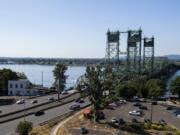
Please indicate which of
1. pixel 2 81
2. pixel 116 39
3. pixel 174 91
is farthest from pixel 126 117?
pixel 116 39

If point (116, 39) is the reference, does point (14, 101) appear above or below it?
below

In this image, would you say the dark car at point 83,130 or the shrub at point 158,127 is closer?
A: the dark car at point 83,130

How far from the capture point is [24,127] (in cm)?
3612

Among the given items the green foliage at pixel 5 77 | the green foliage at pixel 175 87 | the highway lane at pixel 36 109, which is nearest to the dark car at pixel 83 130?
the highway lane at pixel 36 109

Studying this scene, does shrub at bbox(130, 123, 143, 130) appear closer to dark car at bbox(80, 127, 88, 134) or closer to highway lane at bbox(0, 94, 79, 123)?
dark car at bbox(80, 127, 88, 134)

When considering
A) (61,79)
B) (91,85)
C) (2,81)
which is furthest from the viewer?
(2,81)

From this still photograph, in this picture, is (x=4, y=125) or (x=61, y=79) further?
(x=61, y=79)

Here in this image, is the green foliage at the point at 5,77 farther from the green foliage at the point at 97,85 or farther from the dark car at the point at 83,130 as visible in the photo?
the dark car at the point at 83,130

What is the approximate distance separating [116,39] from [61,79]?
31.7m

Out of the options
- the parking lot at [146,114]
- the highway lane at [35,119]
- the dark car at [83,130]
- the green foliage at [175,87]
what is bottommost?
the parking lot at [146,114]

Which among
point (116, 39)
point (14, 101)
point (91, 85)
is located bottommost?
point (14, 101)

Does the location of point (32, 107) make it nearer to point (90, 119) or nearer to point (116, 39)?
point (90, 119)

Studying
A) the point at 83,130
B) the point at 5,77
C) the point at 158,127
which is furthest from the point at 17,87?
the point at 158,127

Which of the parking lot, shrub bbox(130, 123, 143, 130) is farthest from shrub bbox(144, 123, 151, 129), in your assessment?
the parking lot
